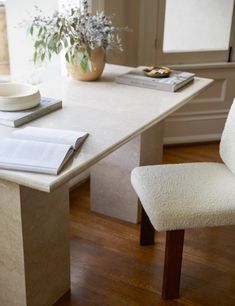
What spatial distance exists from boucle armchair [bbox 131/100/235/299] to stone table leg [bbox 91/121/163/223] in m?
0.32

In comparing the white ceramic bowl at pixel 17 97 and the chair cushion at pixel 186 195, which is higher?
the white ceramic bowl at pixel 17 97

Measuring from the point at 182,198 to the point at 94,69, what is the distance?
78cm

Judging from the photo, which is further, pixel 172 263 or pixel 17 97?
pixel 172 263

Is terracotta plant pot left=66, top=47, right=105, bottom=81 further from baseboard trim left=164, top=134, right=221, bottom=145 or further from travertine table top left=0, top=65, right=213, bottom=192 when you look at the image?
baseboard trim left=164, top=134, right=221, bottom=145

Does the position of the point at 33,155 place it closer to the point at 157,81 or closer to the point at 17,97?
the point at 17,97

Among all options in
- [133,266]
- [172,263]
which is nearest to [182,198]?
[172,263]

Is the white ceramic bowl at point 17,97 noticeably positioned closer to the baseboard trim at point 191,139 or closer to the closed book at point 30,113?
the closed book at point 30,113

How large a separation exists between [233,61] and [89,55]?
1520 mm

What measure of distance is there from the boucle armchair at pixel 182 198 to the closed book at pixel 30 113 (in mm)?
428

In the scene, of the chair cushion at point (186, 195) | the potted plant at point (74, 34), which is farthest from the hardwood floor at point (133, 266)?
the potted plant at point (74, 34)

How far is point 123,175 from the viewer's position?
229 centimetres

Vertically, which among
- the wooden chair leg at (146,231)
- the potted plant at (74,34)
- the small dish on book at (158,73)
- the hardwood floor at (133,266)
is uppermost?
the potted plant at (74,34)

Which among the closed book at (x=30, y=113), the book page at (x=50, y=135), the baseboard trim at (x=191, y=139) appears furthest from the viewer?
the baseboard trim at (x=191, y=139)

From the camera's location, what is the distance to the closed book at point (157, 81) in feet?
6.61
